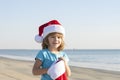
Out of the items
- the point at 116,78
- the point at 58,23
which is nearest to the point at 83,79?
the point at 116,78

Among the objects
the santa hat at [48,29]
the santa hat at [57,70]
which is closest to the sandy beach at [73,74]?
the santa hat at [48,29]

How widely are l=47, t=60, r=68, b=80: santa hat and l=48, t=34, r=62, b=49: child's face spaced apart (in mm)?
233

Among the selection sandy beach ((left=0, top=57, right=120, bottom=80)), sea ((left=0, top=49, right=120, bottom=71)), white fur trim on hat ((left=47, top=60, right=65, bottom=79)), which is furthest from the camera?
sea ((left=0, top=49, right=120, bottom=71))

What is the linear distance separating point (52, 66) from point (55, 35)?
1.33 ft

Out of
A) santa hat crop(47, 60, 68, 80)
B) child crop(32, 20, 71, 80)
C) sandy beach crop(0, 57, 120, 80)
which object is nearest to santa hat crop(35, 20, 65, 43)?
child crop(32, 20, 71, 80)

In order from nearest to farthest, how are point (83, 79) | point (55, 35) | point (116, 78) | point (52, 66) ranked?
point (52, 66) < point (55, 35) < point (83, 79) < point (116, 78)

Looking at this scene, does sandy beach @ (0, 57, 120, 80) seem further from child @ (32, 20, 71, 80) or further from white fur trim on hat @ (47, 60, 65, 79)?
white fur trim on hat @ (47, 60, 65, 79)

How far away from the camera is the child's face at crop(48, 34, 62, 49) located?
3.78 meters

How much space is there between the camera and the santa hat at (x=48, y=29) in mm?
3885

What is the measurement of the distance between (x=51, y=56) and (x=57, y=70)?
221 millimetres

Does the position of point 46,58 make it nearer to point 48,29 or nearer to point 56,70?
point 56,70

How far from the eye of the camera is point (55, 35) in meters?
3.87

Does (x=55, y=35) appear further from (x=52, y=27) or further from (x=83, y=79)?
(x=83, y=79)

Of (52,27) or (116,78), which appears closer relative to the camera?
(52,27)
